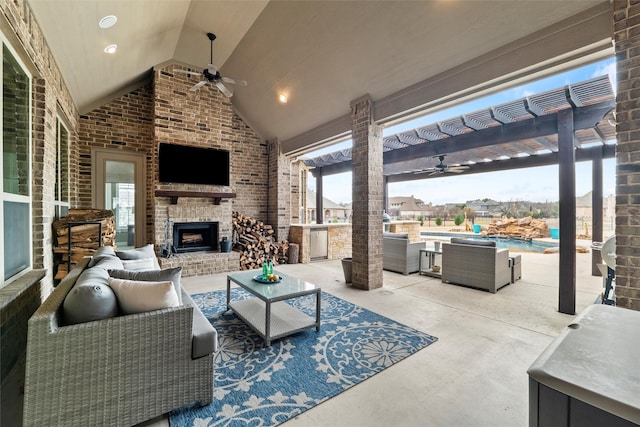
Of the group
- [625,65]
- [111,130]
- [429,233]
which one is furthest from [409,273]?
[429,233]

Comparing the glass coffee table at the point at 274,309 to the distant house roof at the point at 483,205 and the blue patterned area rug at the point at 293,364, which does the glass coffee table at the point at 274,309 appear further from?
the distant house roof at the point at 483,205

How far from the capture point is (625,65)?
2.14 meters

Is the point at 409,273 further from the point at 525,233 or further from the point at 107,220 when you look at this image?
the point at 525,233

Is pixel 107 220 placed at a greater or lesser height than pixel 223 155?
lesser

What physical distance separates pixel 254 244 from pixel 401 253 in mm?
3284

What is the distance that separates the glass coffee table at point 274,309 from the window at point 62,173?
2.94 metres

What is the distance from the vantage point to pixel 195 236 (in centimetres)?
586

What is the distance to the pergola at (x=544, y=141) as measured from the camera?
3.52 meters

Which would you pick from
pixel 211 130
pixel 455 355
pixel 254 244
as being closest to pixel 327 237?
pixel 254 244

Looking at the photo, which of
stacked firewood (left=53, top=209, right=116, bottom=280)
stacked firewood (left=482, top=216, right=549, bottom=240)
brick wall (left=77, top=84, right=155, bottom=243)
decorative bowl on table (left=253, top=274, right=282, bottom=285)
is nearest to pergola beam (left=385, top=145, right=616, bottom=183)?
stacked firewood (left=482, top=216, right=549, bottom=240)

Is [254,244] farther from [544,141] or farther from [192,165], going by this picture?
[544,141]

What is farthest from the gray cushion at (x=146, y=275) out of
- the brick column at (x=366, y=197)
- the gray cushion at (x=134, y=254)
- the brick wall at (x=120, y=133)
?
the brick wall at (x=120, y=133)

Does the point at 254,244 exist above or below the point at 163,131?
below

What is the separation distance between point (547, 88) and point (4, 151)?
6.02 meters
